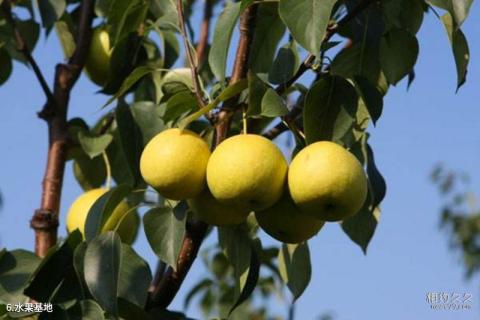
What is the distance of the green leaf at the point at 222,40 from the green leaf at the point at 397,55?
0.33 meters

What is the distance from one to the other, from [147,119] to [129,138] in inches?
2.7

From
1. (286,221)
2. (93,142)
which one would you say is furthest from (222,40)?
(93,142)

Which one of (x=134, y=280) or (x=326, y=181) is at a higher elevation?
(x=326, y=181)

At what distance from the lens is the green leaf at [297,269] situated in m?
1.74

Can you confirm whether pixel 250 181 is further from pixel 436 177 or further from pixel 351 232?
pixel 436 177

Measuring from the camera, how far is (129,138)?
1808 mm

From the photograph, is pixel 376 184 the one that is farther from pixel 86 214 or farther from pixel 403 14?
pixel 86 214

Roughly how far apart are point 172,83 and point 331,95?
0.53 metres

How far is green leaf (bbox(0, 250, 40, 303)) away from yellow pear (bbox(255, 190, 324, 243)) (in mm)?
444

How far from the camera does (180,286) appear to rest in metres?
1.64

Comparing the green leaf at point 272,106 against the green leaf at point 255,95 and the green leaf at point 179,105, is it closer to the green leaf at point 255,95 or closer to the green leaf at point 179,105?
the green leaf at point 255,95

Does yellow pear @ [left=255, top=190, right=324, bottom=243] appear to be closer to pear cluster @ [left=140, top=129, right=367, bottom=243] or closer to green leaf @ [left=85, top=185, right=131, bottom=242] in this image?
pear cluster @ [left=140, top=129, right=367, bottom=243]

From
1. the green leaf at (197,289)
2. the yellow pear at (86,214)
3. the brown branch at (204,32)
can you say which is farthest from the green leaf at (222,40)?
the green leaf at (197,289)

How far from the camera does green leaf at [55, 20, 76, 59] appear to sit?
241 cm
